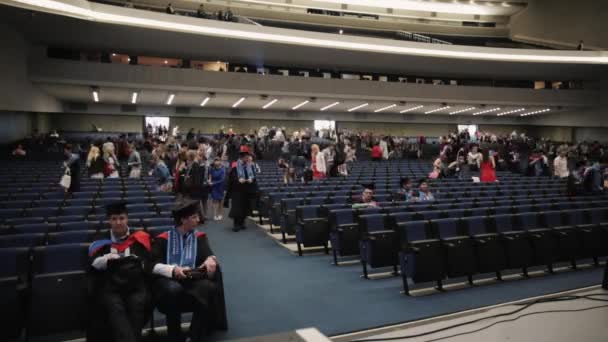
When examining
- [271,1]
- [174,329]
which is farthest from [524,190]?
[271,1]

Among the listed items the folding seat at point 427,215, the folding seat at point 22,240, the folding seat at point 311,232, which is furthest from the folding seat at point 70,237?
the folding seat at point 427,215

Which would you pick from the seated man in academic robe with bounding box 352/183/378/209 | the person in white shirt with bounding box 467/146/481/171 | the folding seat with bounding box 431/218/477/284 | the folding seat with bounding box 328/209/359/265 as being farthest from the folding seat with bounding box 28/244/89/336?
the person in white shirt with bounding box 467/146/481/171

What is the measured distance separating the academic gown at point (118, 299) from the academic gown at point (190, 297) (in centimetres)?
13

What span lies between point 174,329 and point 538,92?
1133 inches

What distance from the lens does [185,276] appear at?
3482mm

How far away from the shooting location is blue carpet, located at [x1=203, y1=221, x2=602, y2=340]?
4062 millimetres

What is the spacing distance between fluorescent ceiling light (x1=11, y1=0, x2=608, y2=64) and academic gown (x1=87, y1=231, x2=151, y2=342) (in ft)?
35.0

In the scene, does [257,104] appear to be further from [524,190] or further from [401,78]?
[524,190]

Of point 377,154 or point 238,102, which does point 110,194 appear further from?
point 238,102

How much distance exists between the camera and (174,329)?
3555 millimetres

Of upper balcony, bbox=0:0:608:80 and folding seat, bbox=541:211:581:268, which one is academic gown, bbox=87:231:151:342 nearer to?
folding seat, bbox=541:211:581:268

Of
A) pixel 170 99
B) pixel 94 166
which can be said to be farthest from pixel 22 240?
pixel 170 99

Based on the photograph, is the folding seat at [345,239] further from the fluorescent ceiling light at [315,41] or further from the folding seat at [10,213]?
the fluorescent ceiling light at [315,41]

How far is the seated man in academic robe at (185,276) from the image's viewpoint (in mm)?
3471
